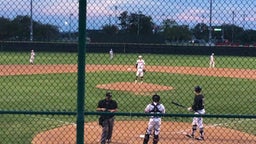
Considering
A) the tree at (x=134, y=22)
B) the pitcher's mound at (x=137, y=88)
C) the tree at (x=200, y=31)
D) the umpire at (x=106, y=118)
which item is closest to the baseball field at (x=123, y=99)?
the pitcher's mound at (x=137, y=88)

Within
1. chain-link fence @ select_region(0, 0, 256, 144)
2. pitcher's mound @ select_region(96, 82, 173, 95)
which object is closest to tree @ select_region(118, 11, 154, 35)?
chain-link fence @ select_region(0, 0, 256, 144)

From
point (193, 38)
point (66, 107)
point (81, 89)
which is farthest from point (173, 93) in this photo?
point (81, 89)

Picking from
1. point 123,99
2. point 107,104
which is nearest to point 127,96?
point 123,99

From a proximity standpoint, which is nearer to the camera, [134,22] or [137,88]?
[134,22]

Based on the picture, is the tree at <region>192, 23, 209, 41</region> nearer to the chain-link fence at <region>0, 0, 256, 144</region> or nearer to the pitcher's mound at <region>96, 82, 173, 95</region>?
the chain-link fence at <region>0, 0, 256, 144</region>

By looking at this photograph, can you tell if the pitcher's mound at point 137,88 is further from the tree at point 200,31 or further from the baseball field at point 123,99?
the tree at point 200,31

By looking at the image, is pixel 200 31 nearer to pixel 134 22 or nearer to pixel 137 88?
pixel 134 22

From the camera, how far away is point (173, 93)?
22.0 meters

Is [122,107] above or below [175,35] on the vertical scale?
below

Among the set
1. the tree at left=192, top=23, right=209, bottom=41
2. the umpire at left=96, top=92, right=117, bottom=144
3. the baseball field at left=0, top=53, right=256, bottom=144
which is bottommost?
the baseball field at left=0, top=53, right=256, bottom=144

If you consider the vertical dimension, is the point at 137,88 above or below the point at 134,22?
below

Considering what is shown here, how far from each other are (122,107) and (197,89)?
557 cm

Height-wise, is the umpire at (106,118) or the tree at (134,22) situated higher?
the tree at (134,22)

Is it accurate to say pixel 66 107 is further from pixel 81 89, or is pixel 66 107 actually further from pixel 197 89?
pixel 81 89
